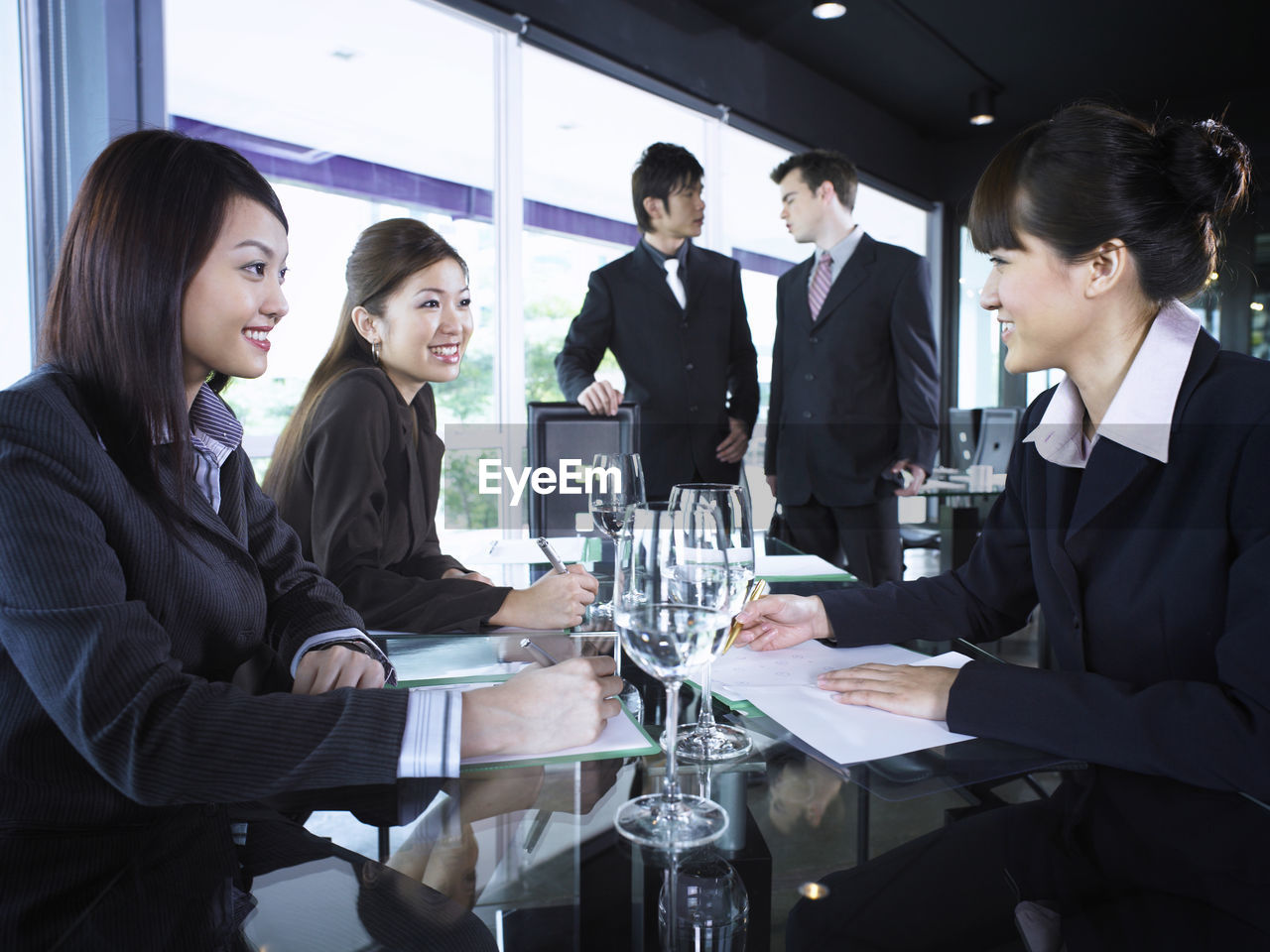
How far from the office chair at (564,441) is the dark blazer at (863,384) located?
40.2 inches

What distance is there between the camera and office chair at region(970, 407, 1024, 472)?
5.00 metres

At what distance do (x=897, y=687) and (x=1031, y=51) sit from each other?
6298 millimetres

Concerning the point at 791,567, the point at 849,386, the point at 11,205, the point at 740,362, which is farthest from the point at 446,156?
the point at 791,567

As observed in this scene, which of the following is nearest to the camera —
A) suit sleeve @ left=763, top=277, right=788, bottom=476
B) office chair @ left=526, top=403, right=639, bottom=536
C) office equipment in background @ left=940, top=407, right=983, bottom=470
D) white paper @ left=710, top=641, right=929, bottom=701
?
white paper @ left=710, top=641, right=929, bottom=701

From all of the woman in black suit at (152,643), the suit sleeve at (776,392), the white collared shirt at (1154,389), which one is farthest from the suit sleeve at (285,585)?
the suit sleeve at (776,392)

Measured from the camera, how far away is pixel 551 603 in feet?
4.51

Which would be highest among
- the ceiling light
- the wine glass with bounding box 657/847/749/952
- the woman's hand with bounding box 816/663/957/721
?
the ceiling light

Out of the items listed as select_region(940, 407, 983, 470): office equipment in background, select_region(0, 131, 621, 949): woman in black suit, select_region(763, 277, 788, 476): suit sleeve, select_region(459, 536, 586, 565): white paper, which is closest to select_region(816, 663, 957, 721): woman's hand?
select_region(0, 131, 621, 949): woman in black suit

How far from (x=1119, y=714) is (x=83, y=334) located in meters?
1.12

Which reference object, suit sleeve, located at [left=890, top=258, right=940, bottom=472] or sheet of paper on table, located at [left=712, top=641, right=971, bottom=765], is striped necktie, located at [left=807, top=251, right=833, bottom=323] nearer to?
suit sleeve, located at [left=890, top=258, right=940, bottom=472]

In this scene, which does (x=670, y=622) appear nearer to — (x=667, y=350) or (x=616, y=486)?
(x=616, y=486)

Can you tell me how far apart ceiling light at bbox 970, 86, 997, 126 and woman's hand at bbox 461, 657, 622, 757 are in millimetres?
6982

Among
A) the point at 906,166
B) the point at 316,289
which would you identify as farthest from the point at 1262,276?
the point at 316,289

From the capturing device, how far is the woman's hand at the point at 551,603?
136 cm
